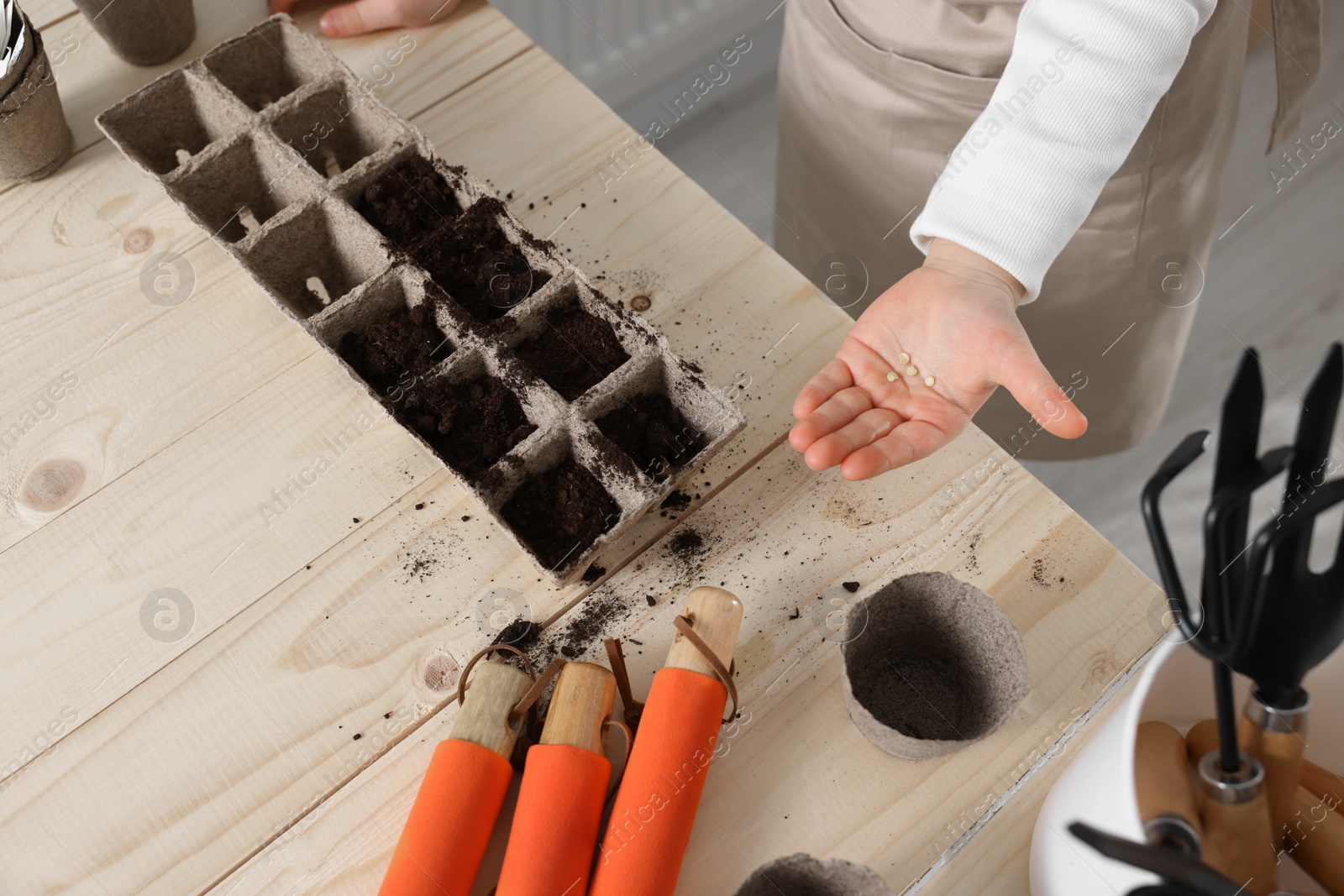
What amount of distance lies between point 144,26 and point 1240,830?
128cm

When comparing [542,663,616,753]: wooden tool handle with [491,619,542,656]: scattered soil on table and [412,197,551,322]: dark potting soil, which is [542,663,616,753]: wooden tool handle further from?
[412,197,551,322]: dark potting soil

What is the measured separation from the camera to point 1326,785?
0.47 meters

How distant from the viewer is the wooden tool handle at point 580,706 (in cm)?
70

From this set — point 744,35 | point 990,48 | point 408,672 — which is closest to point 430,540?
point 408,672

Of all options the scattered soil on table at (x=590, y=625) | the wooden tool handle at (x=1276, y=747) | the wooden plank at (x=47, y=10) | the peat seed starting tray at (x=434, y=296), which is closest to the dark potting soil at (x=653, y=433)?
the peat seed starting tray at (x=434, y=296)

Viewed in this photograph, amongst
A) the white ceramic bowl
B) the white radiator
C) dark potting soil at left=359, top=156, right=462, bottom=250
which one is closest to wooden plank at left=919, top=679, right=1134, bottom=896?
the white ceramic bowl

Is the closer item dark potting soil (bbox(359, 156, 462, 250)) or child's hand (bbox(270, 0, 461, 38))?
dark potting soil (bbox(359, 156, 462, 250))

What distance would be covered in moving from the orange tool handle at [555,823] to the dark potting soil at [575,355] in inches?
13.4

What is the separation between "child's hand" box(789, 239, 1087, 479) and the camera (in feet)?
2.66

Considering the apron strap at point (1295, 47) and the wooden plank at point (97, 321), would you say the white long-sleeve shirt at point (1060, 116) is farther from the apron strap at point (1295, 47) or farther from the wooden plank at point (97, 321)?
the wooden plank at point (97, 321)

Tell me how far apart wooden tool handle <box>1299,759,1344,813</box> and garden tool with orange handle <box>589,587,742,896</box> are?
1.20 ft

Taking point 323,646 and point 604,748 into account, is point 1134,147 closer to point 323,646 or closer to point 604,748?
point 604,748

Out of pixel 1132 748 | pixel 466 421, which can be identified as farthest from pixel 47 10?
pixel 1132 748

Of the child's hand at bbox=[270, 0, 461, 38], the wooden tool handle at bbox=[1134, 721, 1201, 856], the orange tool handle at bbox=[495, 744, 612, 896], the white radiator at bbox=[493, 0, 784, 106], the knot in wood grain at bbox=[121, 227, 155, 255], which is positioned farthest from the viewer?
the white radiator at bbox=[493, 0, 784, 106]
